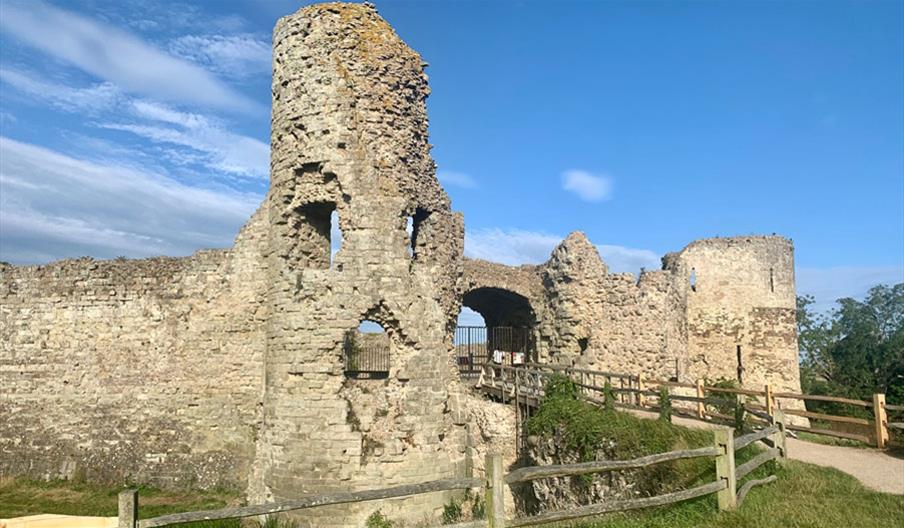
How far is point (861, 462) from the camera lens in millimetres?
11117

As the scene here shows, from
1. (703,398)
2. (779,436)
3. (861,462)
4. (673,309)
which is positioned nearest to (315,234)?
(703,398)

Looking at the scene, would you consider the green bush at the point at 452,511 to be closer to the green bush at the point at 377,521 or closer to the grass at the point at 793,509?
the green bush at the point at 377,521

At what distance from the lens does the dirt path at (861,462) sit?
9.54 meters

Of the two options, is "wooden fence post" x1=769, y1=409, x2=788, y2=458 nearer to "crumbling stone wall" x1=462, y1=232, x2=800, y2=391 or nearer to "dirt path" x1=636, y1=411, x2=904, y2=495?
"dirt path" x1=636, y1=411, x2=904, y2=495

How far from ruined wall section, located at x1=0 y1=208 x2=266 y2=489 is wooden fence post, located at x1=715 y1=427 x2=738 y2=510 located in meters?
10.2

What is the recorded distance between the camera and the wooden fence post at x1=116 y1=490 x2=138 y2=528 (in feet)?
16.6

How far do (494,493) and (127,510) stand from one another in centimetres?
299

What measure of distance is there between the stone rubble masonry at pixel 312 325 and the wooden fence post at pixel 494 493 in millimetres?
6050

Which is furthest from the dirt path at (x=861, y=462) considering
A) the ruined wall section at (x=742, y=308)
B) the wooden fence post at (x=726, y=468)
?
the ruined wall section at (x=742, y=308)

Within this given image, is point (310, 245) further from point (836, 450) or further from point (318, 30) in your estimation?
point (836, 450)

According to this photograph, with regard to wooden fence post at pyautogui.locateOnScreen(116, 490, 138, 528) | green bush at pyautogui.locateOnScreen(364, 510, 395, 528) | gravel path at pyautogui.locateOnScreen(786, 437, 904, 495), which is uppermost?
wooden fence post at pyautogui.locateOnScreen(116, 490, 138, 528)

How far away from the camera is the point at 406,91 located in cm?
1330

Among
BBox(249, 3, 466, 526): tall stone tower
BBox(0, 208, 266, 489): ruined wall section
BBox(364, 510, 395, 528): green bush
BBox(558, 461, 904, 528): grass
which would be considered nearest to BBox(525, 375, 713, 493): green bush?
BBox(558, 461, 904, 528): grass

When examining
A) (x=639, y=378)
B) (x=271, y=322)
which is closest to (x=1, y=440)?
(x=271, y=322)
